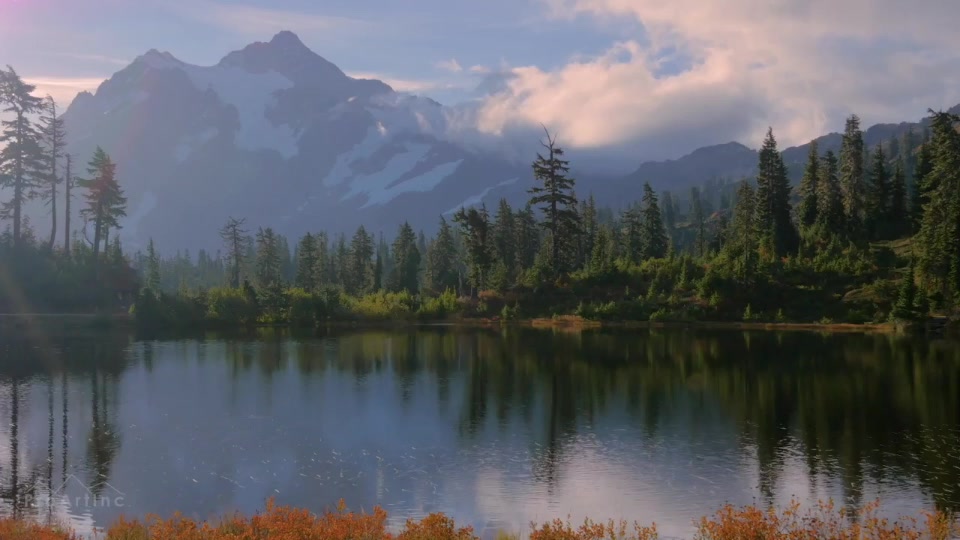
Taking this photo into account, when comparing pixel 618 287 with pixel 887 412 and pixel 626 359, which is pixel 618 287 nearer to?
pixel 626 359

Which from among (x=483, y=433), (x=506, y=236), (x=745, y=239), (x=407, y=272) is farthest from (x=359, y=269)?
(x=483, y=433)

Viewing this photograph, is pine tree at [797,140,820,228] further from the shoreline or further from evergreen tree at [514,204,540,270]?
evergreen tree at [514,204,540,270]

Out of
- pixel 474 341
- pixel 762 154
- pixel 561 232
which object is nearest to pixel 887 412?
pixel 474 341

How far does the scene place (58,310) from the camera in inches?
3059

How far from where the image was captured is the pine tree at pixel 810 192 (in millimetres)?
100981

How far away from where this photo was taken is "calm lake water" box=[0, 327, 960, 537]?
22.2 m

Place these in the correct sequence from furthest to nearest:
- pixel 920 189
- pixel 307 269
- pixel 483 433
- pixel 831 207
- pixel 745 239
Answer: pixel 307 269 < pixel 831 207 < pixel 920 189 < pixel 745 239 < pixel 483 433

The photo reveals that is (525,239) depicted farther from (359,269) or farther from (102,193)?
(102,193)

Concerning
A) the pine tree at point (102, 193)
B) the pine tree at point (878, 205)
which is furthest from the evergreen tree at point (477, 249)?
the pine tree at point (878, 205)

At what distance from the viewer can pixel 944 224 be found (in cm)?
7500

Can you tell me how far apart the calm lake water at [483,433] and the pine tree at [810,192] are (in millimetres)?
48805

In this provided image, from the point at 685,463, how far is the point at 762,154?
274 feet

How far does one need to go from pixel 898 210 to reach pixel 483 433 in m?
85.5

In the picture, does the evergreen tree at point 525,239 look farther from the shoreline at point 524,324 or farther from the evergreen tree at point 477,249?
the shoreline at point 524,324
